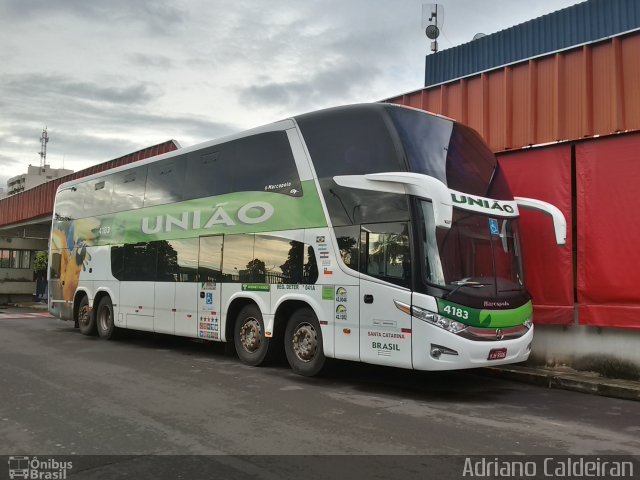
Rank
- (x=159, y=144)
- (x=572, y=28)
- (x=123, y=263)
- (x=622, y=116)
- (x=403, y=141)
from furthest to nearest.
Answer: (x=159, y=144), (x=572, y=28), (x=123, y=263), (x=622, y=116), (x=403, y=141)

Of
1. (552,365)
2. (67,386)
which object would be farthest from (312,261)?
(552,365)

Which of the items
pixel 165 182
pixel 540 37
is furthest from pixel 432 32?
pixel 165 182

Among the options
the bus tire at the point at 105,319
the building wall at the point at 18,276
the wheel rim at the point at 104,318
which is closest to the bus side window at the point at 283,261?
the bus tire at the point at 105,319

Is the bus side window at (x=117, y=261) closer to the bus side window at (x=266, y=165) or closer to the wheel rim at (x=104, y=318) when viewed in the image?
the wheel rim at (x=104, y=318)

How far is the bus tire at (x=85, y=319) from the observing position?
14.2 m

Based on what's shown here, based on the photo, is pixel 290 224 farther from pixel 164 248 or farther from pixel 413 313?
pixel 164 248

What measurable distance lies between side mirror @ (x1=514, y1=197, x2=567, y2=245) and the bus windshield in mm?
912

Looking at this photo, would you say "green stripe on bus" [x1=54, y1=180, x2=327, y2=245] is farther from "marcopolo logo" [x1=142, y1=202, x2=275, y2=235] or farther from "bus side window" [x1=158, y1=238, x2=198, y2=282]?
"bus side window" [x1=158, y1=238, x2=198, y2=282]

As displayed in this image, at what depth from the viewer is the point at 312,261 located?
8.54 m

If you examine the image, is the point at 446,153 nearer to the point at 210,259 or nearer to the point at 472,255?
the point at 472,255

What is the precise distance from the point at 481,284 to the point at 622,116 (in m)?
4.05

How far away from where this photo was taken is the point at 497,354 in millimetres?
7281
